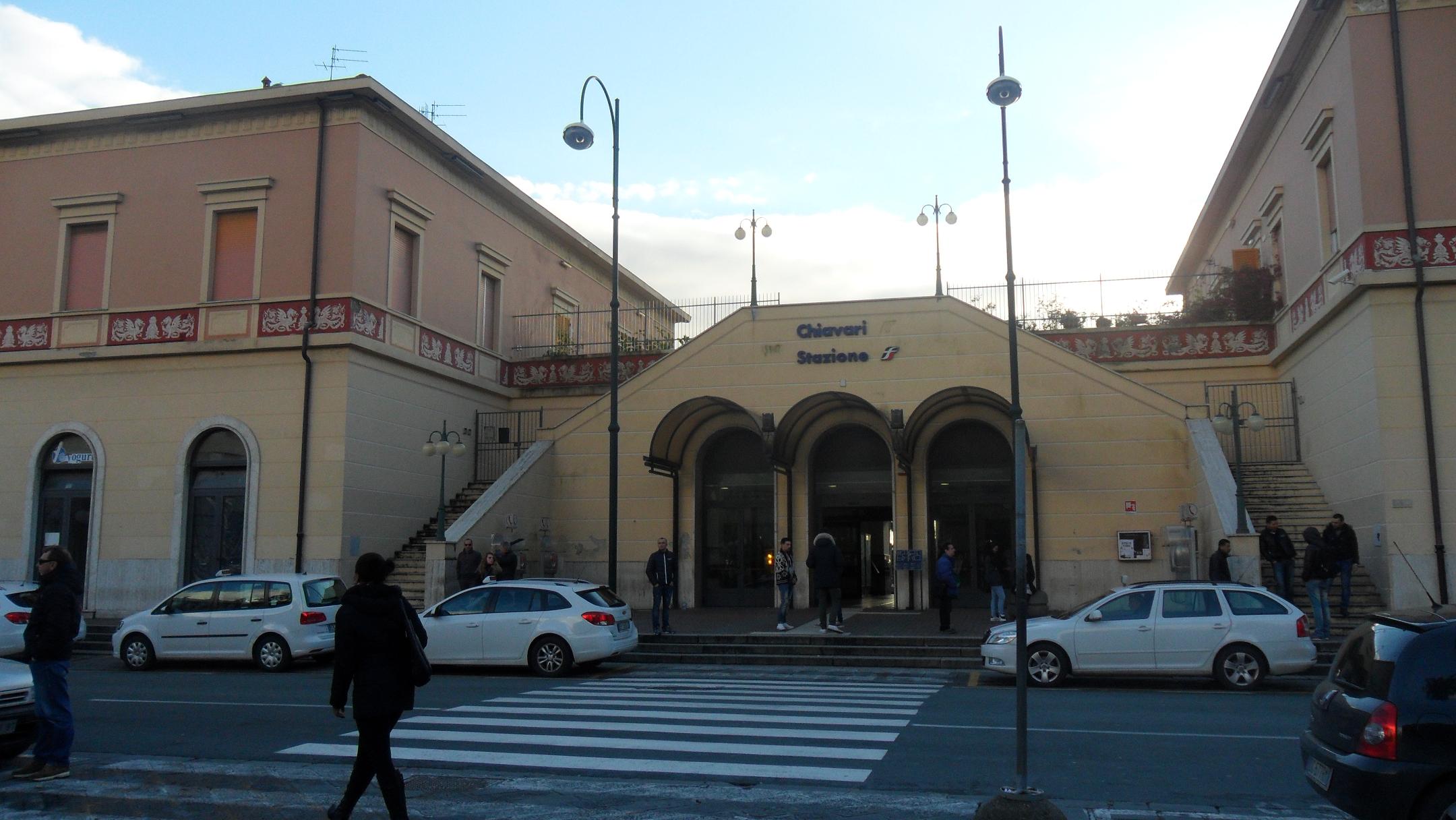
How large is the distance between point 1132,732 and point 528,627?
9.03 m

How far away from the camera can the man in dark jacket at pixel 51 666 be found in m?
8.77

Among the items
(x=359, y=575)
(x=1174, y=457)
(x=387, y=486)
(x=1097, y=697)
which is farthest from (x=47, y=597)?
(x=1174, y=457)

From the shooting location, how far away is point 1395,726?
598 centimetres

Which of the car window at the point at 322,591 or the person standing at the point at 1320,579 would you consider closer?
the person standing at the point at 1320,579

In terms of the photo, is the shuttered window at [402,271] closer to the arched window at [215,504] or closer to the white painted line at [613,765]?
the arched window at [215,504]

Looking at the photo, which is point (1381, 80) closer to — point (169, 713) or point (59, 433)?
point (169, 713)

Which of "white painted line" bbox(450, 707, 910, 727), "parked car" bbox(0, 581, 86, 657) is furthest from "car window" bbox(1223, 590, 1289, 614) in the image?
"parked car" bbox(0, 581, 86, 657)

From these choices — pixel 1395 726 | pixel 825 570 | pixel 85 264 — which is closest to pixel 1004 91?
pixel 1395 726

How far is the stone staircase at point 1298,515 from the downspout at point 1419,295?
128 cm

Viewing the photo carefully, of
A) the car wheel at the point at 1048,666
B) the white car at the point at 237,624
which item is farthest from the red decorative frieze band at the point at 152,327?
the car wheel at the point at 1048,666

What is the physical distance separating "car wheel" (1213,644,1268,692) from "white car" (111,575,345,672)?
13.6 metres

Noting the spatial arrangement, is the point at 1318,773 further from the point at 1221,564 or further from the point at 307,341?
the point at 307,341

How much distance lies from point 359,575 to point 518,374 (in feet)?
79.0

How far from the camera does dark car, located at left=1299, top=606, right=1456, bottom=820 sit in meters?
5.83
